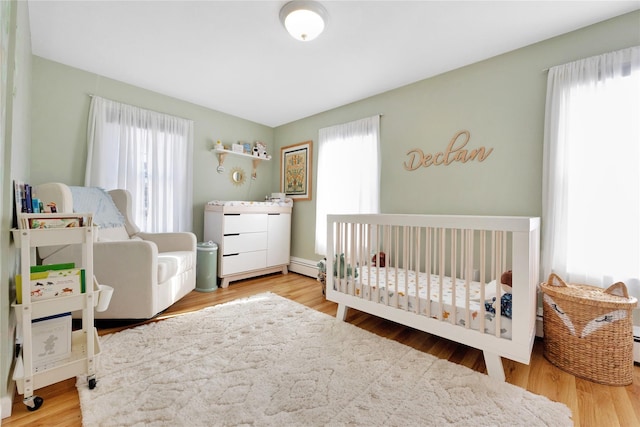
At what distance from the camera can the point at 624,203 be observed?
168cm

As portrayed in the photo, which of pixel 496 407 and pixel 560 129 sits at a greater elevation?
pixel 560 129

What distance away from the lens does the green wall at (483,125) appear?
77.1 inches

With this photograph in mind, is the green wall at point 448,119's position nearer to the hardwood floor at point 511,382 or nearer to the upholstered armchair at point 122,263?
the upholstered armchair at point 122,263

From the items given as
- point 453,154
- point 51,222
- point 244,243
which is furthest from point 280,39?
point 244,243

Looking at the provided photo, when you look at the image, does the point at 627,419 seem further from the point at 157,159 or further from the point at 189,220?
the point at 157,159

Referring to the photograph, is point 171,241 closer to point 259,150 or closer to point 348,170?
point 259,150

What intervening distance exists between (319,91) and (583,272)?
108 inches

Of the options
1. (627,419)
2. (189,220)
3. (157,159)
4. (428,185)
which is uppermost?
(157,159)

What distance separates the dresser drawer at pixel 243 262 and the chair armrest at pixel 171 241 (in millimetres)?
497

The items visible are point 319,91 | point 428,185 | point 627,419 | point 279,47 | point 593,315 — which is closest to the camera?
point 627,419

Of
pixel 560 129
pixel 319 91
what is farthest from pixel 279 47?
pixel 560 129

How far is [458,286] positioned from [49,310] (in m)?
2.40

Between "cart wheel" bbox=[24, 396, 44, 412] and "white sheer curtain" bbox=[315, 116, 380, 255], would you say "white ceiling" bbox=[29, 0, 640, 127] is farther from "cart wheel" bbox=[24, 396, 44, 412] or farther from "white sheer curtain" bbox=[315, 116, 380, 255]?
"cart wheel" bbox=[24, 396, 44, 412]

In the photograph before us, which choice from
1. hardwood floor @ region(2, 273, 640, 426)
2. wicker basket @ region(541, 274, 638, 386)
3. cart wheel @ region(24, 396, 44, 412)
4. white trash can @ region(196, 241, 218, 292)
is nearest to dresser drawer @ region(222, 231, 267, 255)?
white trash can @ region(196, 241, 218, 292)
